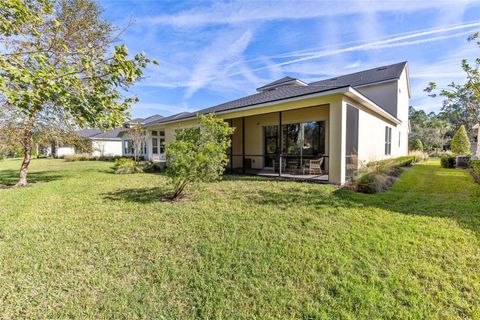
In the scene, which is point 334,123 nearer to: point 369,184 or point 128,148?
point 369,184

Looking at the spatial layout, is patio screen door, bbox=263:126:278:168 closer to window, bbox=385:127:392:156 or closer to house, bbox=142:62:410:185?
house, bbox=142:62:410:185

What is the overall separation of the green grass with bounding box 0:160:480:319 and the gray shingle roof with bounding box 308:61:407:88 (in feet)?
50.5

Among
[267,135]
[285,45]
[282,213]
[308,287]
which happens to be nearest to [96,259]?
[308,287]

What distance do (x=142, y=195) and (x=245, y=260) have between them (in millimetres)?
5259

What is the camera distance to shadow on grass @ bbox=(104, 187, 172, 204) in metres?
6.98

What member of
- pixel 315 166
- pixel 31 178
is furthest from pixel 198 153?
pixel 31 178

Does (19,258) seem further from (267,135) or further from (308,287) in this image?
(267,135)

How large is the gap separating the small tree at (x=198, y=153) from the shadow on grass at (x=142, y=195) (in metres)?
0.64

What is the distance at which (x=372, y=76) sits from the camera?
66.1 ft

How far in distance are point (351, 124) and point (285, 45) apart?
9.24 meters

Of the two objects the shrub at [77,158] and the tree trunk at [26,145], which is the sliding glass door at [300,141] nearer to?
the tree trunk at [26,145]

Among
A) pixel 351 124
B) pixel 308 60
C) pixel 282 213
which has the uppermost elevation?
pixel 308 60

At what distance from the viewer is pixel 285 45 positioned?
618 inches

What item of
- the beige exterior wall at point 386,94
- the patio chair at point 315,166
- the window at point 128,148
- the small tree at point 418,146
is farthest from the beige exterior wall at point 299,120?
the small tree at point 418,146
